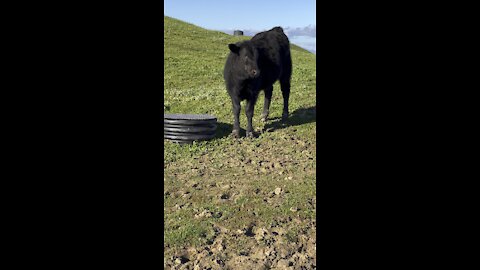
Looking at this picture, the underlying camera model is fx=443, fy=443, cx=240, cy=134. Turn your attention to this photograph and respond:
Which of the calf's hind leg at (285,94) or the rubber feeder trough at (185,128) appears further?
the calf's hind leg at (285,94)

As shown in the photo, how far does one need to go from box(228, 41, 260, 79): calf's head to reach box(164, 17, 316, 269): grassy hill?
4.67 ft

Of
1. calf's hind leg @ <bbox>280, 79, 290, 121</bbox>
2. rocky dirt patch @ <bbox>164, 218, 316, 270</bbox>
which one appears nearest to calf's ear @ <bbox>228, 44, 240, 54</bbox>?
calf's hind leg @ <bbox>280, 79, 290, 121</bbox>

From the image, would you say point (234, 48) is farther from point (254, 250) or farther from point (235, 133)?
point (254, 250)

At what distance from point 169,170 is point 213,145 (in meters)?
1.75

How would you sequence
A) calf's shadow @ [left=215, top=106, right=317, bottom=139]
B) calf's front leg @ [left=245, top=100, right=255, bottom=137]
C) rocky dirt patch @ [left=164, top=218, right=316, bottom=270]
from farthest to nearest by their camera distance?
calf's shadow @ [left=215, top=106, right=317, bottom=139], calf's front leg @ [left=245, top=100, right=255, bottom=137], rocky dirt patch @ [left=164, top=218, right=316, bottom=270]

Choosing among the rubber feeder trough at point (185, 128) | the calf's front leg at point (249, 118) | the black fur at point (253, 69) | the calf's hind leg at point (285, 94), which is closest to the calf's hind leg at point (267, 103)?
the black fur at point (253, 69)

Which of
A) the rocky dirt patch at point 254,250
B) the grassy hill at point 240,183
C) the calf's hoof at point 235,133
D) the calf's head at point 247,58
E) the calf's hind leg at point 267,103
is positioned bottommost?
the rocky dirt patch at point 254,250

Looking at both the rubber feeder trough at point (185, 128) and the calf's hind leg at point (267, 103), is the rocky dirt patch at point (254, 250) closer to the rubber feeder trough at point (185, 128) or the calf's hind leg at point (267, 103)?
the rubber feeder trough at point (185, 128)

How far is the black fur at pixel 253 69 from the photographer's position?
9.31 m

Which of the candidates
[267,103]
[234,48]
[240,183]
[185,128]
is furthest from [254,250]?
[267,103]

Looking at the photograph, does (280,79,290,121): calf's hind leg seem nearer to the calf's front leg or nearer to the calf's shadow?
the calf's shadow

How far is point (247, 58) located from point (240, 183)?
3.51 m

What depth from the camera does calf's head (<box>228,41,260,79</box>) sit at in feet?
30.0

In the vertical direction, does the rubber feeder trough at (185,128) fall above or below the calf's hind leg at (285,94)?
below
